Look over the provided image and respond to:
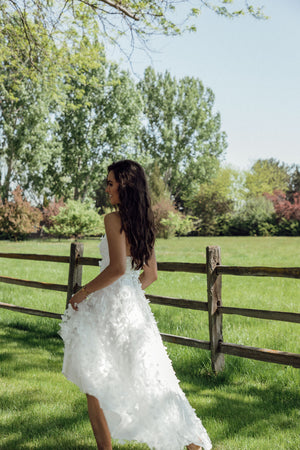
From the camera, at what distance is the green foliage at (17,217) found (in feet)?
97.8

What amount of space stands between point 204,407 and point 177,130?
47024mm

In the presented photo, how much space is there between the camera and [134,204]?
2.73 metres

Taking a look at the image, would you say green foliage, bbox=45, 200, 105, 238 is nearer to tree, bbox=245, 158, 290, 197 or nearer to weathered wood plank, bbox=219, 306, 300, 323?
weathered wood plank, bbox=219, 306, 300, 323

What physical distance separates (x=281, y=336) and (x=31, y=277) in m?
8.80

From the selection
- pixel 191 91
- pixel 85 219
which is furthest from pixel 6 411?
pixel 191 91

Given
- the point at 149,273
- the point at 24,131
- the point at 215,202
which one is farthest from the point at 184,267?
the point at 215,202

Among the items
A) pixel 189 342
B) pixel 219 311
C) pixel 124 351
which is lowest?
pixel 189 342

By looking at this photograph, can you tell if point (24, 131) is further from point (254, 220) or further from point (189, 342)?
point (189, 342)

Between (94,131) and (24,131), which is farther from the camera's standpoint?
(94,131)

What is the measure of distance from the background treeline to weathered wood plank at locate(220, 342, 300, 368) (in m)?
20.1

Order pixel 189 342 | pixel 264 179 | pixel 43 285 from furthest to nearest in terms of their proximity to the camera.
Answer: pixel 264 179 < pixel 43 285 < pixel 189 342

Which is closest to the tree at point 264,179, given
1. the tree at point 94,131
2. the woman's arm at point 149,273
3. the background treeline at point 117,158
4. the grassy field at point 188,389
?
the background treeline at point 117,158

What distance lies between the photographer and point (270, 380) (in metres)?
4.86

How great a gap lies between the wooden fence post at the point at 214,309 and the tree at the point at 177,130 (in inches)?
1713
